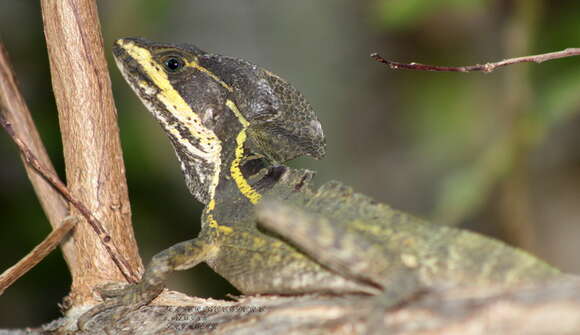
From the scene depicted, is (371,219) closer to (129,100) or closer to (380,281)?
A: (380,281)

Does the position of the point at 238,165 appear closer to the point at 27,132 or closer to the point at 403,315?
the point at 27,132

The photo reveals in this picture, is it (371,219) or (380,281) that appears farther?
(371,219)

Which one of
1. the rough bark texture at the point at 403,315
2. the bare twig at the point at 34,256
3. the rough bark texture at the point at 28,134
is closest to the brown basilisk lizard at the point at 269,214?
the rough bark texture at the point at 403,315

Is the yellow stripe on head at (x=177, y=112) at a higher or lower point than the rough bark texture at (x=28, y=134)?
higher

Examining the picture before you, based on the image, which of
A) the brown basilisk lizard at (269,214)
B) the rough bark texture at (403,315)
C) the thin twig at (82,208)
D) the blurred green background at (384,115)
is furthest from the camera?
the blurred green background at (384,115)

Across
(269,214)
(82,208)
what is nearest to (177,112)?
(82,208)

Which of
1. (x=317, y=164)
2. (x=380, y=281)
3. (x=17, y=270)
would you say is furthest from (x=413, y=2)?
(x=317, y=164)

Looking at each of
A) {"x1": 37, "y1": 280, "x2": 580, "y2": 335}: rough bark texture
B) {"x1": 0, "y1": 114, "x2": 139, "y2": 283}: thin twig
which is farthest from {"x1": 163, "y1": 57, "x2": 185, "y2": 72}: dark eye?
{"x1": 37, "y1": 280, "x2": 580, "y2": 335}: rough bark texture

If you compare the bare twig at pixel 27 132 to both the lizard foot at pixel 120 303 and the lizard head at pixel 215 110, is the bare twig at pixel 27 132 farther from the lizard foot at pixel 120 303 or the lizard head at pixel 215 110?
the lizard head at pixel 215 110
